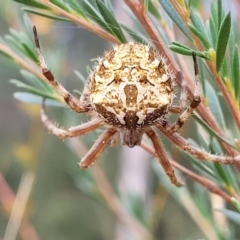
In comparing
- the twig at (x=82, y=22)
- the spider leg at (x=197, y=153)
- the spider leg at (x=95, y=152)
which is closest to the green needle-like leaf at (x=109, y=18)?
the twig at (x=82, y=22)

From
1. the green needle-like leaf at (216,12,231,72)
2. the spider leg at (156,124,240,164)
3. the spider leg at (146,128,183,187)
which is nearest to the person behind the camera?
the green needle-like leaf at (216,12,231,72)

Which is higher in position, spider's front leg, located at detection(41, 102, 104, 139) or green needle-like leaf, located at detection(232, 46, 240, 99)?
green needle-like leaf, located at detection(232, 46, 240, 99)

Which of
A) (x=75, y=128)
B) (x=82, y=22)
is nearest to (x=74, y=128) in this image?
(x=75, y=128)

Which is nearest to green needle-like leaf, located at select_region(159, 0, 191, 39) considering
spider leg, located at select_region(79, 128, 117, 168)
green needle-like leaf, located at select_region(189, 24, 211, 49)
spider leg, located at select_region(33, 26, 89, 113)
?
green needle-like leaf, located at select_region(189, 24, 211, 49)

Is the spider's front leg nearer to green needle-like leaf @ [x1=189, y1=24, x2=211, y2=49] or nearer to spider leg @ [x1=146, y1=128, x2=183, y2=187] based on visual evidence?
spider leg @ [x1=146, y1=128, x2=183, y2=187]

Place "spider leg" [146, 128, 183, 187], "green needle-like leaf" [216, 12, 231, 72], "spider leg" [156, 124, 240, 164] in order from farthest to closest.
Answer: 1. "spider leg" [146, 128, 183, 187]
2. "spider leg" [156, 124, 240, 164]
3. "green needle-like leaf" [216, 12, 231, 72]

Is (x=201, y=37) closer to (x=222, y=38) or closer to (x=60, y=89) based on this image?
(x=222, y=38)
